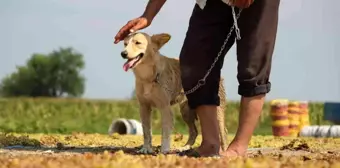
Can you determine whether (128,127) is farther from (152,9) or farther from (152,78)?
(152,9)

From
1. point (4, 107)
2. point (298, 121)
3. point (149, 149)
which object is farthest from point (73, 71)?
point (149, 149)

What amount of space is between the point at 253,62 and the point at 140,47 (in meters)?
1.10

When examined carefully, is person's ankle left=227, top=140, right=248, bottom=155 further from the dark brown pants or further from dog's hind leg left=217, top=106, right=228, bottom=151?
dog's hind leg left=217, top=106, right=228, bottom=151

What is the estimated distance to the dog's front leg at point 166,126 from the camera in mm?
5523

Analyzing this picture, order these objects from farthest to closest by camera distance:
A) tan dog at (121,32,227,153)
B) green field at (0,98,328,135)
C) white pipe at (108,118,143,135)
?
1. green field at (0,98,328,135)
2. white pipe at (108,118,143,135)
3. tan dog at (121,32,227,153)

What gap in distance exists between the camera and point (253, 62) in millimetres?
4621

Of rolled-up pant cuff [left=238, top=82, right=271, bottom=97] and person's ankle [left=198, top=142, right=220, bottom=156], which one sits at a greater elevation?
rolled-up pant cuff [left=238, top=82, right=271, bottom=97]

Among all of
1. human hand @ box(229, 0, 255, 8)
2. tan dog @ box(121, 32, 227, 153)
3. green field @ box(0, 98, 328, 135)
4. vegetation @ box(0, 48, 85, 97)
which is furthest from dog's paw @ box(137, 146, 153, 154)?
vegetation @ box(0, 48, 85, 97)

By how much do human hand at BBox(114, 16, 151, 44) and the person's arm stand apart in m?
0.03

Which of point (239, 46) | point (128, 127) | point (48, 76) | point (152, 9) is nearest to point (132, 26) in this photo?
point (152, 9)

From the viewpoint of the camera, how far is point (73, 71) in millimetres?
64875

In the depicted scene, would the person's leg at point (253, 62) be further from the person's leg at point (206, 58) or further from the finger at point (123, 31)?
the finger at point (123, 31)

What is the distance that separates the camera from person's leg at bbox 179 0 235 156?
469cm

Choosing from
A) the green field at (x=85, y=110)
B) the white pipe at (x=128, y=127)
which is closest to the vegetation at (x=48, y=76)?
the green field at (x=85, y=110)
